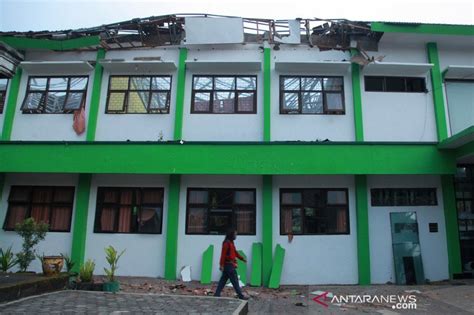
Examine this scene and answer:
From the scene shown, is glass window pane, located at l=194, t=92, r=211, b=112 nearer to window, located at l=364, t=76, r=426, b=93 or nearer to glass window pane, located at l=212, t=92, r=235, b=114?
glass window pane, located at l=212, t=92, r=235, b=114

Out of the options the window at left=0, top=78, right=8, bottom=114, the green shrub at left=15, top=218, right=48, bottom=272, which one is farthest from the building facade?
the green shrub at left=15, top=218, right=48, bottom=272

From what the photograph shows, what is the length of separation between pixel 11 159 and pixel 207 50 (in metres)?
6.42

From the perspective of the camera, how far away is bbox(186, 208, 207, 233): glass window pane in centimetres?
1092

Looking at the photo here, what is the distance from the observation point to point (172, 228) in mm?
10742

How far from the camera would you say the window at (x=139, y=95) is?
11.6 meters

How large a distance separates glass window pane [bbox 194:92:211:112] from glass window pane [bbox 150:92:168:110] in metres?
0.91

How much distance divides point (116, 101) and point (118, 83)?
0.61 metres

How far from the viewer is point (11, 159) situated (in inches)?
416

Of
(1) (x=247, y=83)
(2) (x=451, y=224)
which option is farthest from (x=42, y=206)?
(2) (x=451, y=224)

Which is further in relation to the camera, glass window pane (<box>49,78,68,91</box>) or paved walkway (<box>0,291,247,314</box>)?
glass window pane (<box>49,78,68,91</box>)

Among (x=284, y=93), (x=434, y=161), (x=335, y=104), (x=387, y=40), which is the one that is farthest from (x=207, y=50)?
(x=434, y=161)

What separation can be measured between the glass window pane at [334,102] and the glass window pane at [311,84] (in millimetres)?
379

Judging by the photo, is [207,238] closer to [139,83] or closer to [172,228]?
[172,228]

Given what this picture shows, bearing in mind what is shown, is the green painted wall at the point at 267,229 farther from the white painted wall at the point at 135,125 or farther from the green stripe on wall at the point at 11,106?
the green stripe on wall at the point at 11,106
